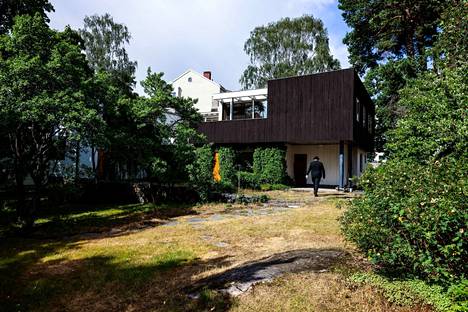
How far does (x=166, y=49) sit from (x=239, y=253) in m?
29.4

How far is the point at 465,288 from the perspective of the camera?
2.56 m

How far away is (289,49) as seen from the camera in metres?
28.8

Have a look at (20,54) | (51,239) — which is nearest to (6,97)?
(20,54)

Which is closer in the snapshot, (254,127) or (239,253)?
(239,253)

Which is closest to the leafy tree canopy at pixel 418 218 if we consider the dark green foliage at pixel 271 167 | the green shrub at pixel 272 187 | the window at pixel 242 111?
the green shrub at pixel 272 187

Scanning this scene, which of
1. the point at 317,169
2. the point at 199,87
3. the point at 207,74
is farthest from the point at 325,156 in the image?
the point at 207,74

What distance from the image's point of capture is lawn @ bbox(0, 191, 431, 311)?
3.27 meters

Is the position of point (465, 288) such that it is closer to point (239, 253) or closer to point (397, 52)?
point (239, 253)

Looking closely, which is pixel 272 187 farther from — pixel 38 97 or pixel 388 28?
pixel 388 28

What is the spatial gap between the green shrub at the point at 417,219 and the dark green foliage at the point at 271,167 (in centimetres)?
1433

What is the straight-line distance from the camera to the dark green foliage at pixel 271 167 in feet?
59.7

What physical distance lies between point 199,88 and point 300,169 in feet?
49.4

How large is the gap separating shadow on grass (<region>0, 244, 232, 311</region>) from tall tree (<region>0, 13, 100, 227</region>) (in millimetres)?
3274

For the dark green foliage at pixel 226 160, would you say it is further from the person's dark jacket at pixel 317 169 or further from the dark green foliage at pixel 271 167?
the person's dark jacket at pixel 317 169
